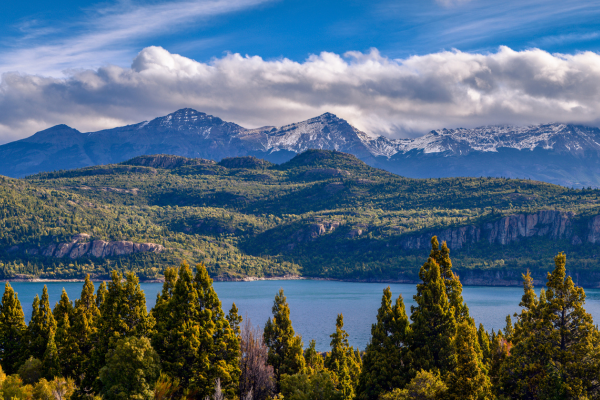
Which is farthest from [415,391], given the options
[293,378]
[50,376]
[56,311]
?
[56,311]

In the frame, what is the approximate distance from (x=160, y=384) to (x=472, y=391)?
25.7 metres

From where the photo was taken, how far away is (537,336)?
1726 inches

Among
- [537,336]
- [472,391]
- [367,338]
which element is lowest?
[367,338]

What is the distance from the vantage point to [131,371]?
50281 millimetres

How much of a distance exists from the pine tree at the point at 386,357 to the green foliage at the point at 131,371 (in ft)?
58.6

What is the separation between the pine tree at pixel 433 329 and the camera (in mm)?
50531

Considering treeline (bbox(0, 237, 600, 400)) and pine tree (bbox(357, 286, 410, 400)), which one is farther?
pine tree (bbox(357, 286, 410, 400))

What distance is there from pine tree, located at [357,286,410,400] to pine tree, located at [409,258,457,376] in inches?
37.9

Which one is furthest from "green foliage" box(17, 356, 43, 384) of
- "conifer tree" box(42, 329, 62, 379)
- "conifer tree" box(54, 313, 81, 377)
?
"conifer tree" box(54, 313, 81, 377)

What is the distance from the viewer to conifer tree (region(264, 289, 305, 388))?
203 ft

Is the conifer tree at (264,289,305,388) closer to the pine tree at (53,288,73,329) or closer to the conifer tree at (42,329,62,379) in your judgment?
the conifer tree at (42,329,62,379)

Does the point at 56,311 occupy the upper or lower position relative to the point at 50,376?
upper

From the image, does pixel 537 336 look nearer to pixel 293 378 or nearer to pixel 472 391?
pixel 472 391

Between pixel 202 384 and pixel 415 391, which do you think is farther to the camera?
pixel 202 384
